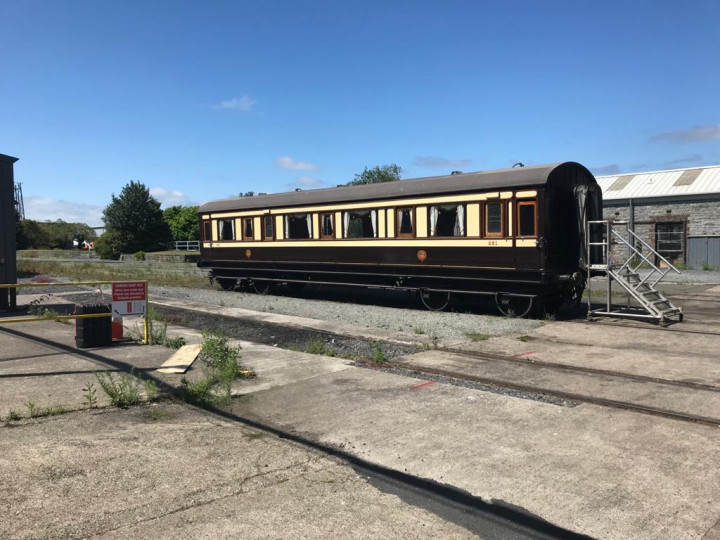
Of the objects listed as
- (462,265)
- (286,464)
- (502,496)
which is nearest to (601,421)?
(502,496)

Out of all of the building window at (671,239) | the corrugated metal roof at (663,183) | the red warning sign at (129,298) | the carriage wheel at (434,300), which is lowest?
the carriage wheel at (434,300)

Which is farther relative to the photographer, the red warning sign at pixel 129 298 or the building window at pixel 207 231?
the building window at pixel 207 231

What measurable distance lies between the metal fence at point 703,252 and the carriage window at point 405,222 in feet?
69.2

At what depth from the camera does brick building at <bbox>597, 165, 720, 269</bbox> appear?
3011 centimetres

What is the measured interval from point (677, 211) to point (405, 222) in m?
22.4

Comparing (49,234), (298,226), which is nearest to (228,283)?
(298,226)

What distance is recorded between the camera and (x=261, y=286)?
71.4 ft

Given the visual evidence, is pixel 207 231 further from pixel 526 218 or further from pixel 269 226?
pixel 526 218

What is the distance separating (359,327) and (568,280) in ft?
17.1

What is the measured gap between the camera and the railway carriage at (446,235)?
1360cm

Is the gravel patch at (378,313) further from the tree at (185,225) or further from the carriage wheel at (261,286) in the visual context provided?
the tree at (185,225)

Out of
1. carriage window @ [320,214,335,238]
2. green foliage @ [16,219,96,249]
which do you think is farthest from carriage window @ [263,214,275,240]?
green foliage @ [16,219,96,249]

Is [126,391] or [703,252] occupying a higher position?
[703,252]

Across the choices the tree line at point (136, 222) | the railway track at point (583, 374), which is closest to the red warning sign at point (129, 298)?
the railway track at point (583, 374)
